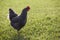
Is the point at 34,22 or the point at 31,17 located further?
the point at 31,17

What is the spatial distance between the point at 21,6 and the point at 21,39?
324 cm

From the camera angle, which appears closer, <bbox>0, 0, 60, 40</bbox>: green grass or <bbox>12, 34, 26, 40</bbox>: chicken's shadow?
<bbox>12, 34, 26, 40</bbox>: chicken's shadow

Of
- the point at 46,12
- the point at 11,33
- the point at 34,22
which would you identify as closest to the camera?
the point at 11,33

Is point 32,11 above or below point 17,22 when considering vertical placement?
below

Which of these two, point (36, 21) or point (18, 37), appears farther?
point (36, 21)

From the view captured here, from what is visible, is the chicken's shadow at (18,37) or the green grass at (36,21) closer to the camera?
the chicken's shadow at (18,37)

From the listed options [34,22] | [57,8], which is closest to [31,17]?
[34,22]

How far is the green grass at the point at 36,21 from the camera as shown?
5.39 meters

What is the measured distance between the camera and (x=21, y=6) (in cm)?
816

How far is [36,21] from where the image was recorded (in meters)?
6.41

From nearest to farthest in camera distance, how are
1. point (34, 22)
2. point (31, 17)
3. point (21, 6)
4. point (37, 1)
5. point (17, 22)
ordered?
point (17, 22) < point (34, 22) < point (31, 17) < point (21, 6) < point (37, 1)

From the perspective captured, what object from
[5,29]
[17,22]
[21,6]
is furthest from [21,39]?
[21,6]

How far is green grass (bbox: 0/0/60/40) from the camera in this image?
5387mm

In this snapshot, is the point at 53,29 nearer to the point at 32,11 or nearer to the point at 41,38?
the point at 41,38
